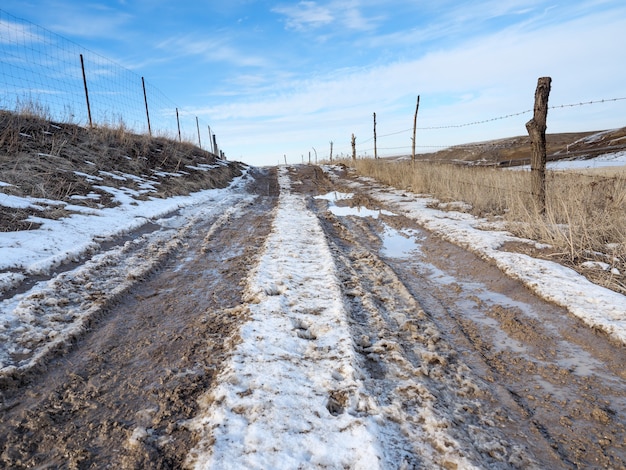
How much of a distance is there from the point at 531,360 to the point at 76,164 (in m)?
10.4

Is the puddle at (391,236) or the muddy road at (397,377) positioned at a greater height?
the puddle at (391,236)

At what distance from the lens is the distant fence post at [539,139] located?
20.5 feet

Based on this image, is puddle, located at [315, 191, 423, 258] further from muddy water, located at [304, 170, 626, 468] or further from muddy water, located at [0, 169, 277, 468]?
muddy water, located at [0, 169, 277, 468]

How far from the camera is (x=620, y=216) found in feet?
16.2

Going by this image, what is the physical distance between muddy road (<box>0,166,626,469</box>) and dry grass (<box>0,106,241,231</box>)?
3.69 m

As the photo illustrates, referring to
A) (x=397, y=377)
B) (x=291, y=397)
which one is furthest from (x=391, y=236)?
(x=291, y=397)

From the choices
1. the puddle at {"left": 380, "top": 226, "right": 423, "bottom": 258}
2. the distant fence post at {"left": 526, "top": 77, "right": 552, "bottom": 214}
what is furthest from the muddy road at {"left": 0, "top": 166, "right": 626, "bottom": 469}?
the distant fence post at {"left": 526, "top": 77, "right": 552, "bottom": 214}

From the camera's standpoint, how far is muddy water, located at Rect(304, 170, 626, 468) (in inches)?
72.5

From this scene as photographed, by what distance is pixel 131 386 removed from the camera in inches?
87.9

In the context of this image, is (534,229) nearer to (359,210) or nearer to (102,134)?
(359,210)

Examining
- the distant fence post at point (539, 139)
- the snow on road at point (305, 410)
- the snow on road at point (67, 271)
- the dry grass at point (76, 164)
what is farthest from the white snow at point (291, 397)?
the distant fence post at point (539, 139)

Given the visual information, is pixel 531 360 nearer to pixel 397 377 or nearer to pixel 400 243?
pixel 397 377

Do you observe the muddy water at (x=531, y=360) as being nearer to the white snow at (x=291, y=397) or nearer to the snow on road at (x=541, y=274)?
the snow on road at (x=541, y=274)

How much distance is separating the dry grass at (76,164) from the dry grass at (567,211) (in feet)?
24.3
